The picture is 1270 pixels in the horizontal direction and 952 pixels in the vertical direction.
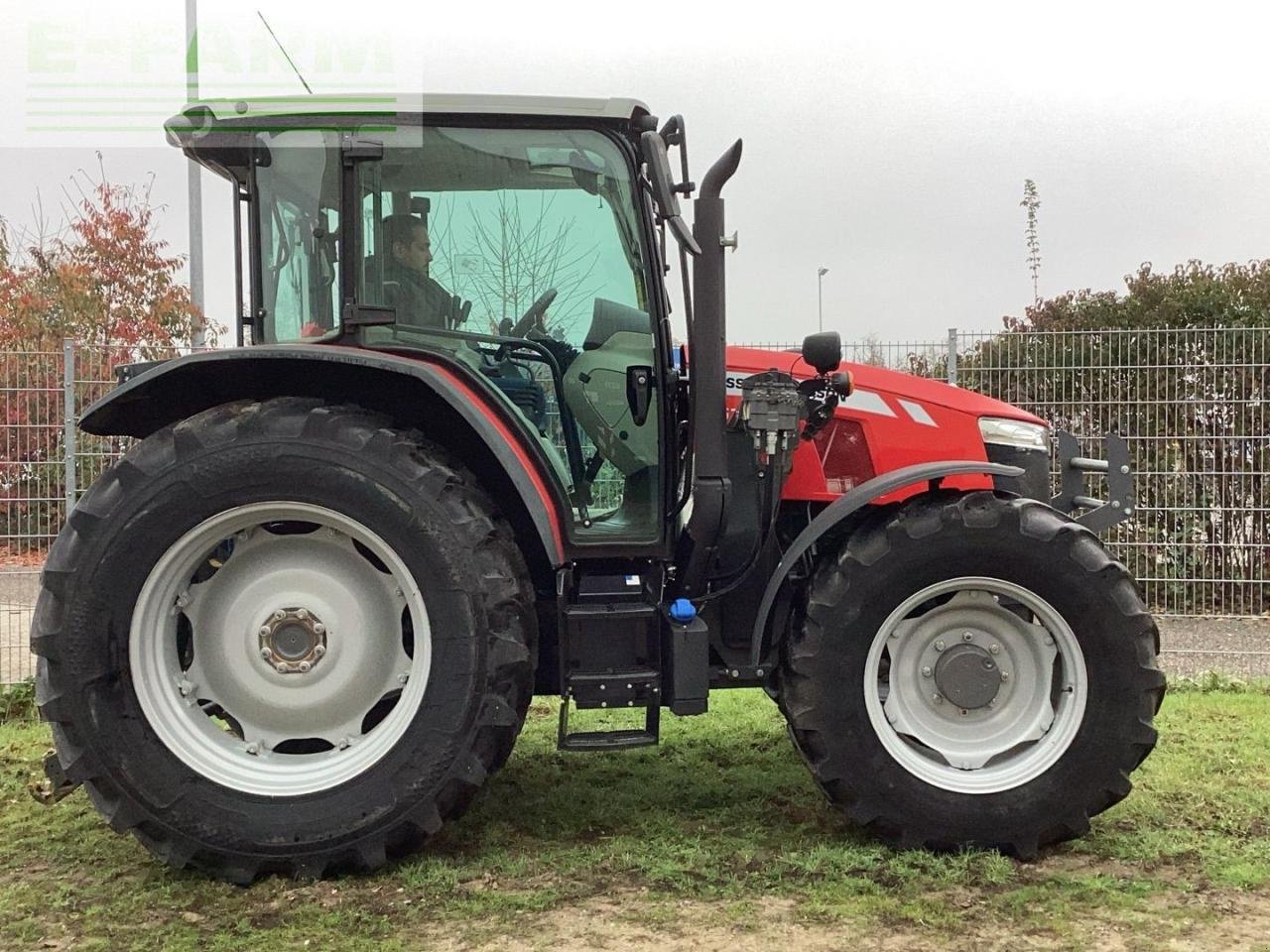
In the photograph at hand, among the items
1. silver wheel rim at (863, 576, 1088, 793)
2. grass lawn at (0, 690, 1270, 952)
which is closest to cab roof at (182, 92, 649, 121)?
silver wheel rim at (863, 576, 1088, 793)

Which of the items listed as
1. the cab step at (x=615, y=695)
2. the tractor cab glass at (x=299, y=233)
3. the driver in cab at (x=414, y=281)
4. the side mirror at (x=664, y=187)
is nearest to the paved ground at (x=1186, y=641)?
the tractor cab glass at (x=299, y=233)

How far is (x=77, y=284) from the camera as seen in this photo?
39.6 feet

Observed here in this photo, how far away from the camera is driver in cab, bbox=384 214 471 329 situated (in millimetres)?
3176

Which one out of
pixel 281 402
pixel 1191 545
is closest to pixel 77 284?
pixel 281 402

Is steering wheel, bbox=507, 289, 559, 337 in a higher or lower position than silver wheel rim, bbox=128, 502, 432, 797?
higher

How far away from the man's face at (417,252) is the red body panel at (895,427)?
3.59 ft

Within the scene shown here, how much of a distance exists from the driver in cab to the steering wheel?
7.5 inches

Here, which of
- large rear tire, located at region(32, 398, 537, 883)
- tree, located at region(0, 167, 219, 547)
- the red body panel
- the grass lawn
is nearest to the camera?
the grass lawn

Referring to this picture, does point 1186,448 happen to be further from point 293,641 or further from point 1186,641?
point 293,641

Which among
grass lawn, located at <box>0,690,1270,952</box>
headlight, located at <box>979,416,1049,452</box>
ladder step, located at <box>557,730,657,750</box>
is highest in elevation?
headlight, located at <box>979,416,1049,452</box>

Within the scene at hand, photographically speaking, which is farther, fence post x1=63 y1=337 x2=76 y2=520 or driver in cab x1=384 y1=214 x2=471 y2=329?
fence post x1=63 y1=337 x2=76 y2=520

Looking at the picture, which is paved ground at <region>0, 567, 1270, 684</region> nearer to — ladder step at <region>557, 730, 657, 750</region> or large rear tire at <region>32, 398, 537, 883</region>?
large rear tire at <region>32, 398, 537, 883</region>

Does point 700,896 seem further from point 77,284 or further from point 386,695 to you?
point 77,284

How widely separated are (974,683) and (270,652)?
2.19 metres
